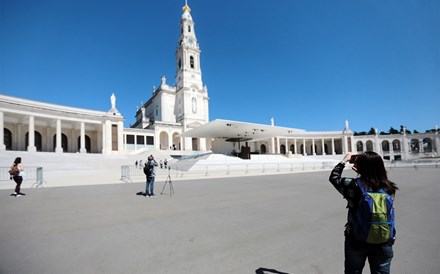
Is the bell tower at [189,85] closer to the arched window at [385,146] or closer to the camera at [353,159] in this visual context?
the camera at [353,159]

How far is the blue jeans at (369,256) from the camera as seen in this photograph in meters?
1.85

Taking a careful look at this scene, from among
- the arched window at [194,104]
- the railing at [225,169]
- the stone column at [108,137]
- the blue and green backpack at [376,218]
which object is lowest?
the railing at [225,169]

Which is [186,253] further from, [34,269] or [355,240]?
[355,240]

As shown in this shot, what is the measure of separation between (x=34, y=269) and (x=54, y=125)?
4385 cm

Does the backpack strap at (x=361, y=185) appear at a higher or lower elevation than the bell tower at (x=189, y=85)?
lower

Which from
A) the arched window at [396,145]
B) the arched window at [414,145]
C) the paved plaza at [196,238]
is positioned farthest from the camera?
the arched window at [396,145]

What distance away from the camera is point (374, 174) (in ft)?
6.26

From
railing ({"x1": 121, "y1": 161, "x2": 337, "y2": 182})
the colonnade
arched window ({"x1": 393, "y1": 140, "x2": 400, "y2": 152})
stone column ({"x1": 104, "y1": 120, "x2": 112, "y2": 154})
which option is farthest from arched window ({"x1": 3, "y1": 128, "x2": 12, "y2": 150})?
arched window ({"x1": 393, "y1": 140, "x2": 400, "y2": 152})

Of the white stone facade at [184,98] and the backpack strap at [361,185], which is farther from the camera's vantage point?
the white stone facade at [184,98]

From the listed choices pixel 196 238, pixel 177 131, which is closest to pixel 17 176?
pixel 196 238

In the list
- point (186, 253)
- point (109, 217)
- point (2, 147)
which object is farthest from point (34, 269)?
point (2, 147)

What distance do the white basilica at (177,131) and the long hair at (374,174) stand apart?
25610 millimetres

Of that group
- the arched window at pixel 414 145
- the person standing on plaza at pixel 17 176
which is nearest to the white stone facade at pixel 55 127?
the person standing on plaza at pixel 17 176

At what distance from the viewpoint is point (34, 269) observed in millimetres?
2877
